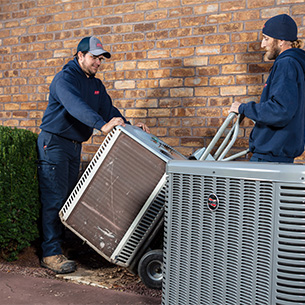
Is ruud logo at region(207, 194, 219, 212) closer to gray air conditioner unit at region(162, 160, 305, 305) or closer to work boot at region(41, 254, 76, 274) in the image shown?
gray air conditioner unit at region(162, 160, 305, 305)

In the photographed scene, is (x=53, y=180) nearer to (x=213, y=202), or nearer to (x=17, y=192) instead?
(x=17, y=192)

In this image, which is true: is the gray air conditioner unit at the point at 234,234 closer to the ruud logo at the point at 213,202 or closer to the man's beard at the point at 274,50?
the ruud logo at the point at 213,202

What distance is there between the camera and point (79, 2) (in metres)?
4.62

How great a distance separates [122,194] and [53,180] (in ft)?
3.13

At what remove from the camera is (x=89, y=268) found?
3662mm

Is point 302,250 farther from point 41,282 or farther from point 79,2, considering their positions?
point 79,2

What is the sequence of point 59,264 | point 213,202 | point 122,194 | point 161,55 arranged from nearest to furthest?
point 213,202, point 122,194, point 59,264, point 161,55

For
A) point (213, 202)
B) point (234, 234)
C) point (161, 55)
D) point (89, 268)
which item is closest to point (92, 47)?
point (161, 55)

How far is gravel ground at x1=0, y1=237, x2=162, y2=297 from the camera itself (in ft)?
10.5

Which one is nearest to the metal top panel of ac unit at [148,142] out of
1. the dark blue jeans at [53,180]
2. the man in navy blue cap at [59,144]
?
the man in navy blue cap at [59,144]

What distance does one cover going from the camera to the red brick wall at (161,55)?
148 inches

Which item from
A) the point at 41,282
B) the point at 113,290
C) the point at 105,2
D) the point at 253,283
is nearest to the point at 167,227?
the point at 253,283

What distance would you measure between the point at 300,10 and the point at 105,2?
2.07m

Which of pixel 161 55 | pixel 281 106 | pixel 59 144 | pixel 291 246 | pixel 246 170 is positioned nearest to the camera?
pixel 291 246
